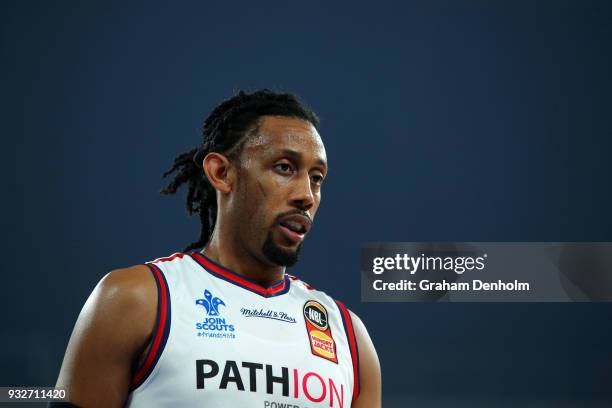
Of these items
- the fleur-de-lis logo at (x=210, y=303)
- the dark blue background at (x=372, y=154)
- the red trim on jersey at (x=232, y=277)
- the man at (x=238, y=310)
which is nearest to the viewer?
the man at (x=238, y=310)

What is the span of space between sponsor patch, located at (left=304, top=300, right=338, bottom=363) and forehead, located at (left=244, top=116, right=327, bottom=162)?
33cm

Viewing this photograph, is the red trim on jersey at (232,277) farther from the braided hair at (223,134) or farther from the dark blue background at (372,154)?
the dark blue background at (372,154)

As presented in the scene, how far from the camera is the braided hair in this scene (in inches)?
62.8

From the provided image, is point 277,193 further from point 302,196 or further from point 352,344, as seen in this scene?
point 352,344

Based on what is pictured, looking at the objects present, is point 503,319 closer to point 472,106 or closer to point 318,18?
point 472,106

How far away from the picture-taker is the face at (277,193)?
4.84ft

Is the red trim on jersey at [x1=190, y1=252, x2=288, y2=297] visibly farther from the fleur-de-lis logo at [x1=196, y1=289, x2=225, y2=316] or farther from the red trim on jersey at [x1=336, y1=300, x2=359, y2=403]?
the red trim on jersey at [x1=336, y1=300, x2=359, y2=403]

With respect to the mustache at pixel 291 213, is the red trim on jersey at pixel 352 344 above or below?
below

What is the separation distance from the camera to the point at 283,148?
4.91 feet

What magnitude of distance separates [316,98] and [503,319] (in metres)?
1.49

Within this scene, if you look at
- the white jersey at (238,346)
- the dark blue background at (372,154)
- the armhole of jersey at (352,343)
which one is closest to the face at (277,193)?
the white jersey at (238,346)

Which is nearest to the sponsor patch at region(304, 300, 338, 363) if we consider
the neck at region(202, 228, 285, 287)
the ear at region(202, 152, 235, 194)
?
the neck at region(202, 228, 285, 287)

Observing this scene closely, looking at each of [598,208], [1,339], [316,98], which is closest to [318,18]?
[316,98]

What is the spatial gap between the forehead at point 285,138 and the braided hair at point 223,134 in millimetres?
22
